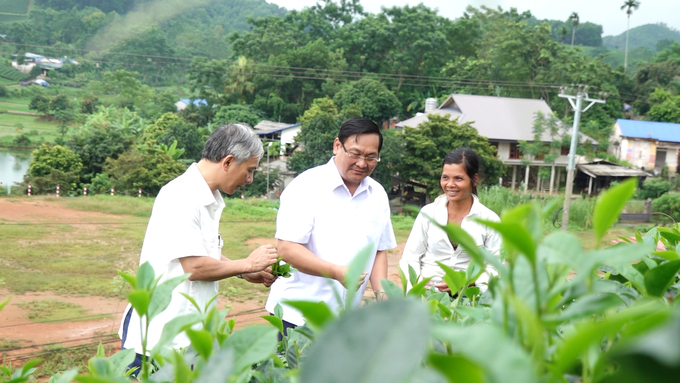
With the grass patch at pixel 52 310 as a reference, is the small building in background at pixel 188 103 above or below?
above

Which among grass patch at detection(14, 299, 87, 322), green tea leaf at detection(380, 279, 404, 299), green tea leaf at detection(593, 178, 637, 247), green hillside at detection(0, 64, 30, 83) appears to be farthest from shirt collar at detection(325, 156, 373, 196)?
green hillside at detection(0, 64, 30, 83)

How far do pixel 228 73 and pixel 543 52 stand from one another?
36.4 feet

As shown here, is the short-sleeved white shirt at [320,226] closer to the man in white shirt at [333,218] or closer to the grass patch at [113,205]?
the man in white shirt at [333,218]

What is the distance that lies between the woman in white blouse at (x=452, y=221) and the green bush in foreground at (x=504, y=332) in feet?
4.59

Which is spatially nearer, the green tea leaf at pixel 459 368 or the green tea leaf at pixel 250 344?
the green tea leaf at pixel 459 368

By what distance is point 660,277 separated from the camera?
527mm

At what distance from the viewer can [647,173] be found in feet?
56.8

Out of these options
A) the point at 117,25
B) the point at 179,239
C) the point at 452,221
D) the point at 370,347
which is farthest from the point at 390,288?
the point at 117,25

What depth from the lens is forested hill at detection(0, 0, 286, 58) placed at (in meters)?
35.0

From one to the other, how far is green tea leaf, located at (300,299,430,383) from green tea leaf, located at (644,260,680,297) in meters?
0.35

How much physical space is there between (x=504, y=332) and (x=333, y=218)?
4.84 ft

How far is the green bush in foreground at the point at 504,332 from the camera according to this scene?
9.7 inches

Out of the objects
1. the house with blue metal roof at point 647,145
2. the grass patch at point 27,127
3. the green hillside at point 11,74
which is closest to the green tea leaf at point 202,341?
the house with blue metal roof at point 647,145

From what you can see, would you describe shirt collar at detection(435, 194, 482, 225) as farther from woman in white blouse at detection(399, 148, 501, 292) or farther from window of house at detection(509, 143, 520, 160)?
window of house at detection(509, 143, 520, 160)
